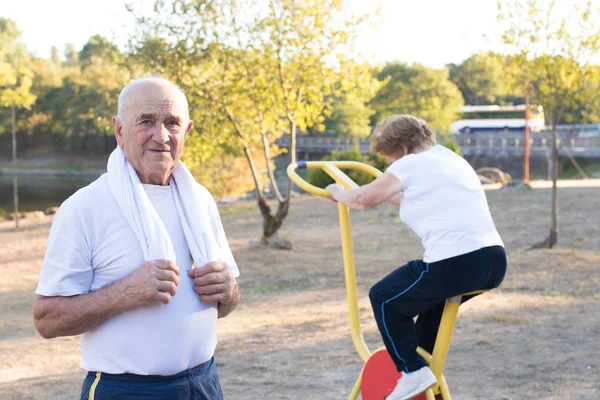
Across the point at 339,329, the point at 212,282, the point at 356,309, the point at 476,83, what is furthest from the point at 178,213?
the point at 476,83

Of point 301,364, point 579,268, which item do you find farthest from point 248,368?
point 579,268

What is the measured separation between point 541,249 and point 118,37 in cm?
750

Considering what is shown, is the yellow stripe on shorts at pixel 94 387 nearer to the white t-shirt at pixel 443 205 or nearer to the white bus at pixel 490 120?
the white t-shirt at pixel 443 205

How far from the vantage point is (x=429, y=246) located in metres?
3.55

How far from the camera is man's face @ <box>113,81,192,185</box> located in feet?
7.66

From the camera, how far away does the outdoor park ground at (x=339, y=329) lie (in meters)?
5.25

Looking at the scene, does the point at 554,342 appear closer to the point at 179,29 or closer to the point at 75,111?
the point at 179,29

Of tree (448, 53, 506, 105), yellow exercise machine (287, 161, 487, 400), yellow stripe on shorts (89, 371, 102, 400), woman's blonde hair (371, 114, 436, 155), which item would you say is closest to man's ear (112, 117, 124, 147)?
yellow stripe on shorts (89, 371, 102, 400)

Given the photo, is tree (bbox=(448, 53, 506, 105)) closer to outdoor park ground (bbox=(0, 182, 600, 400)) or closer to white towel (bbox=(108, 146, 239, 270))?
outdoor park ground (bbox=(0, 182, 600, 400))

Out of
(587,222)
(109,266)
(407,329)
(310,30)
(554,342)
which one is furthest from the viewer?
(587,222)

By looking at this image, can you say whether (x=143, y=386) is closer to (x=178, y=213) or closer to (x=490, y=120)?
(x=178, y=213)

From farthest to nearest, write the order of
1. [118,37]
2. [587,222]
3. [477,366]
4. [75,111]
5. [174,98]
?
[75,111] < [587,222] < [118,37] < [477,366] < [174,98]

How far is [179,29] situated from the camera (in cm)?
1142

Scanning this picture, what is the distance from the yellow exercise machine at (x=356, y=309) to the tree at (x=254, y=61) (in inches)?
267
